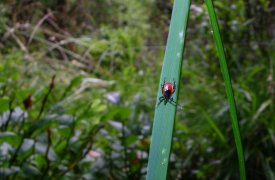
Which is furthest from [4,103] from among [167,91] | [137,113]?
[137,113]

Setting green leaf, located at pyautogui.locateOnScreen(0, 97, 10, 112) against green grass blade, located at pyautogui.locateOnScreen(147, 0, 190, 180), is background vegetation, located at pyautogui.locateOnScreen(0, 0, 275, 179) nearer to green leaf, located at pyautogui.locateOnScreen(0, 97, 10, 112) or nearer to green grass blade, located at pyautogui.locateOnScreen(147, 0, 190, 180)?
green leaf, located at pyautogui.locateOnScreen(0, 97, 10, 112)

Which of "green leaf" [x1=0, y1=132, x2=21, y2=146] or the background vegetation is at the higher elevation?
the background vegetation

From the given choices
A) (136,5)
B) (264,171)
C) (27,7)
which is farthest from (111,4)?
(264,171)

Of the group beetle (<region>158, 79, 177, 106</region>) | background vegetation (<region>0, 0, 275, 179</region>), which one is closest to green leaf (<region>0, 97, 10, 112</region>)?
background vegetation (<region>0, 0, 275, 179</region>)

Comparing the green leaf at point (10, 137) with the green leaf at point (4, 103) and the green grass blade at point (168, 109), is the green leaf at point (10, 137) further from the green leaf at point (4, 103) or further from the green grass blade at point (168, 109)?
the green grass blade at point (168, 109)

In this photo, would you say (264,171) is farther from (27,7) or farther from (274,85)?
A: (27,7)

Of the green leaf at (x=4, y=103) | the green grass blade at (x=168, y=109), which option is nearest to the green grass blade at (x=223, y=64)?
the green grass blade at (x=168, y=109)

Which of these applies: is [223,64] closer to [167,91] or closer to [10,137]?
[167,91]
